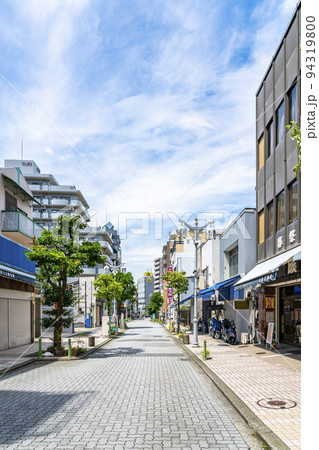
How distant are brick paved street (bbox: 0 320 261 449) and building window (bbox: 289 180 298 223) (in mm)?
7700

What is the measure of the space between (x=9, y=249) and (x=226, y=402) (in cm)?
1658

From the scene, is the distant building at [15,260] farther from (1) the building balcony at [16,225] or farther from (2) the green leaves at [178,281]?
(2) the green leaves at [178,281]

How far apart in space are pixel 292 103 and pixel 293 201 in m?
4.32

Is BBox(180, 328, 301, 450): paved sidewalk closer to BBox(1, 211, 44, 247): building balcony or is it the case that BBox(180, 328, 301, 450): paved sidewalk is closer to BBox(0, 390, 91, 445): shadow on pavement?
BBox(0, 390, 91, 445): shadow on pavement

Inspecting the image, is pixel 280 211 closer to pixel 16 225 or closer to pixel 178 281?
pixel 16 225

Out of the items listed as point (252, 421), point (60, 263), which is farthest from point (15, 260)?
point (252, 421)

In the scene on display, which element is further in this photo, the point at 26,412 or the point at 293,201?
the point at 293,201

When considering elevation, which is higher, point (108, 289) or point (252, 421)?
point (252, 421)

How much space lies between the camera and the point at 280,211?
20.9 meters

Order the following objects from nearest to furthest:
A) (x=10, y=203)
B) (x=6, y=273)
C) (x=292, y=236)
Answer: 1. (x=292, y=236)
2. (x=6, y=273)
3. (x=10, y=203)

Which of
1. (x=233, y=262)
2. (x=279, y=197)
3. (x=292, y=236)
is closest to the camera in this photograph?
(x=292, y=236)
